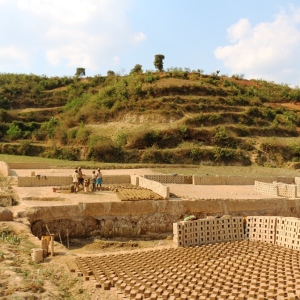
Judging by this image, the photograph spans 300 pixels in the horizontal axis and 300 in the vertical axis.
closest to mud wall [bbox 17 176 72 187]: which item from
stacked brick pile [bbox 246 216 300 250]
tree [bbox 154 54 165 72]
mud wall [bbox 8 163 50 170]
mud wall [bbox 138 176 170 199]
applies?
mud wall [bbox 138 176 170 199]

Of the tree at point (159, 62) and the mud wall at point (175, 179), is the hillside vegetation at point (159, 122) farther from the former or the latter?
the mud wall at point (175, 179)

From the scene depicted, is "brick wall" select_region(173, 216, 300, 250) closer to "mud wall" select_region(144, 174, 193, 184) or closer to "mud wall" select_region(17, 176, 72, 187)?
"mud wall" select_region(17, 176, 72, 187)

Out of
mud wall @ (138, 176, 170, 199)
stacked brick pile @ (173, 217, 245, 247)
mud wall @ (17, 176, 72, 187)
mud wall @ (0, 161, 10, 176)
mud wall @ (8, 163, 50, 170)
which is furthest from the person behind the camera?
mud wall @ (8, 163, 50, 170)

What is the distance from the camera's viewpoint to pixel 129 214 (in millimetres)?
13195

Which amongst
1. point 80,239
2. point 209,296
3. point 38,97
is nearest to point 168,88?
point 38,97

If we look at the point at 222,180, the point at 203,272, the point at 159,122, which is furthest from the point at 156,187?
the point at 159,122

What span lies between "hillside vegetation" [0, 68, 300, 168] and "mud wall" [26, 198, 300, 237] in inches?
541

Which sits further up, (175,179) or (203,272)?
(175,179)

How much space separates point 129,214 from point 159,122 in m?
19.6

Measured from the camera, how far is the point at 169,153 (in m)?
28.1

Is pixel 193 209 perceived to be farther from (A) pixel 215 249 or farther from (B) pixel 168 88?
(B) pixel 168 88

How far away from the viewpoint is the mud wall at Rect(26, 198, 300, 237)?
12281 millimetres

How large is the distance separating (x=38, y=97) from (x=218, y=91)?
18.8m

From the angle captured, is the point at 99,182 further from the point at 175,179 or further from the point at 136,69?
the point at 136,69
